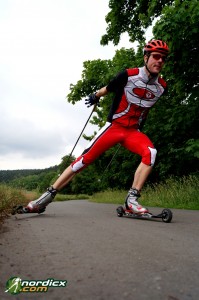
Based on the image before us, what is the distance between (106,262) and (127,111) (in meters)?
3.60

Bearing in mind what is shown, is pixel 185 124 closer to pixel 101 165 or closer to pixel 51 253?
pixel 51 253

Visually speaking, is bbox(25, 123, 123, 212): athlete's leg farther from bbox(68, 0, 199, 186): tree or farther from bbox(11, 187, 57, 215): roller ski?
bbox(68, 0, 199, 186): tree

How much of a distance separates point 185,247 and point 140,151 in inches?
107

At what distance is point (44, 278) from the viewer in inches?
72.9

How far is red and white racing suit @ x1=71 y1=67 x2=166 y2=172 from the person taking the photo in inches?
213

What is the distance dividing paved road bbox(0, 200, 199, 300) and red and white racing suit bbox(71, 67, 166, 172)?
2.04 m

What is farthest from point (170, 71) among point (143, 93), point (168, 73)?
point (143, 93)

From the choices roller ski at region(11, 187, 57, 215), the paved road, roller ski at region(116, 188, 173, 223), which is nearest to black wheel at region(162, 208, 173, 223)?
roller ski at region(116, 188, 173, 223)

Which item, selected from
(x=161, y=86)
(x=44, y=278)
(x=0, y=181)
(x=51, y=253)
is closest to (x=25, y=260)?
(x=51, y=253)

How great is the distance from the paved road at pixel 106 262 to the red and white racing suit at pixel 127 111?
2043mm

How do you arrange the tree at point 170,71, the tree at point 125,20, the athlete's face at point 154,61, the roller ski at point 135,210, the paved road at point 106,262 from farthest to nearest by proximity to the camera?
the tree at point 125,20
the tree at point 170,71
the athlete's face at point 154,61
the roller ski at point 135,210
the paved road at point 106,262

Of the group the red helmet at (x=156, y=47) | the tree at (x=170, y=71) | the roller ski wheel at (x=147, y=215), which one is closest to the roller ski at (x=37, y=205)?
the roller ski wheel at (x=147, y=215)

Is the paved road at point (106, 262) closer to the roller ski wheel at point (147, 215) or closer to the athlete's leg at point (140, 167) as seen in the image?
the roller ski wheel at point (147, 215)

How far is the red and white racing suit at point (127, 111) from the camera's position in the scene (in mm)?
5398
